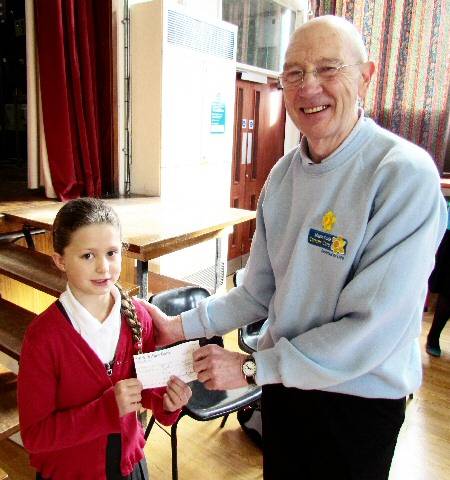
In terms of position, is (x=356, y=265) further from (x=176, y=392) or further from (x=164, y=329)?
(x=164, y=329)

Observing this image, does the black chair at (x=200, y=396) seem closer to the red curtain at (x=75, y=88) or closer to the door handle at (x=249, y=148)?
the red curtain at (x=75, y=88)

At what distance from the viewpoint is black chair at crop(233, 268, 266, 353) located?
2.15 meters

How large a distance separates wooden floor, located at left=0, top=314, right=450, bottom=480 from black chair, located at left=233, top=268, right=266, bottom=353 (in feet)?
1.76

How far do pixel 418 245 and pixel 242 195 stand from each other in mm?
4138

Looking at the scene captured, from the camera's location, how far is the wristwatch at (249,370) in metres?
1.04

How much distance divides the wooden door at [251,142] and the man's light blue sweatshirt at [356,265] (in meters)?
3.72

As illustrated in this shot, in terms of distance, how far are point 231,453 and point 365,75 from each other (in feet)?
6.24

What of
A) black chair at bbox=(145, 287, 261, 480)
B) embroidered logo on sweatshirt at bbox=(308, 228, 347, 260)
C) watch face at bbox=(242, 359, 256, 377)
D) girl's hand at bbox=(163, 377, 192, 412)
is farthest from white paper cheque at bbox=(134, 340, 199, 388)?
black chair at bbox=(145, 287, 261, 480)

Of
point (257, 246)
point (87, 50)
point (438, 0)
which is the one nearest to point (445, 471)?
point (257, 246)

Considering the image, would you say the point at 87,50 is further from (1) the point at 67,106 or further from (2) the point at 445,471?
(2) the point at 445,471

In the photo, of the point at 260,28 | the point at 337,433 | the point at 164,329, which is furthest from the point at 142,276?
the point at 260,28

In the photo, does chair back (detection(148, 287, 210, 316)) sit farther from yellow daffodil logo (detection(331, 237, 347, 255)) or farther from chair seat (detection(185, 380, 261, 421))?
yellow daffodil logo (detection(331, 237, 347, 255))

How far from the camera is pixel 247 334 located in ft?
7.57

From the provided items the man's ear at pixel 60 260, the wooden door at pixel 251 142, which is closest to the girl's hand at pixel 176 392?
the man's ear at pixel 60 260
